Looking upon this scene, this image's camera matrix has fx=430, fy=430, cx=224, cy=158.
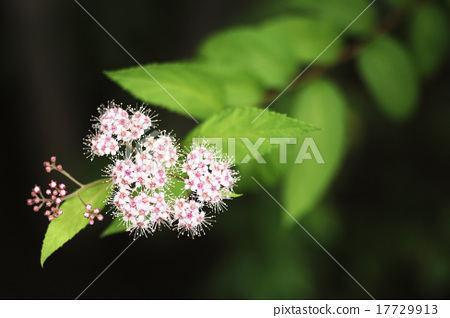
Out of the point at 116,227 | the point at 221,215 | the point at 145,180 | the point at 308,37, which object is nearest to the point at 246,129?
the point at 145,180

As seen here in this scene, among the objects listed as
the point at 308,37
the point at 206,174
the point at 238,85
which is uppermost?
the point at 308,37

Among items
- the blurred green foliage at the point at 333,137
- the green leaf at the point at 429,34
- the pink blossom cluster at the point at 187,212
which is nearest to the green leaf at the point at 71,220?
the pink blossom cluster at the point at 187,212

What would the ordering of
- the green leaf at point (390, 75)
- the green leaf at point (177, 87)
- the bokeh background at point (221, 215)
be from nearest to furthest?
the green leaf at point (177, 87) < the green leaf at point (390, 75) < the bokeh background at point (221, 215)

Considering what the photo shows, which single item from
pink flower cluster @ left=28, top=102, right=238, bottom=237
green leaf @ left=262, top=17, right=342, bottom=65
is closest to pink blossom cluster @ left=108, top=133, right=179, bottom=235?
pink flower cluster @ left=28, top=102, right=238, bottom=237

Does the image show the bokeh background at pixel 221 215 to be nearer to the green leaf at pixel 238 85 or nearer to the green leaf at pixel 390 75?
the green leaf at pixel 390 75

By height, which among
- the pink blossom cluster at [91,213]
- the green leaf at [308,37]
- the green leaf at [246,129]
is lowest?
the pink blossom cluster at [91,213]

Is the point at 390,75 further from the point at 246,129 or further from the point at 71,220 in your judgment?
the point at 71,220
